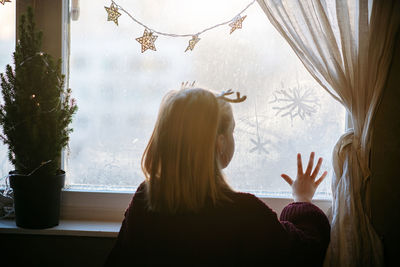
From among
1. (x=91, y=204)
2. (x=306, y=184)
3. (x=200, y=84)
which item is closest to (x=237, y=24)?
(x=200, y=84)

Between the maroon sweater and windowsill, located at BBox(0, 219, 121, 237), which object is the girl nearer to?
the maroon sweater

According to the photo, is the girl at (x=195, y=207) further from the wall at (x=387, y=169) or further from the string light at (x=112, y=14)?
the string light at (x=112, y=14)

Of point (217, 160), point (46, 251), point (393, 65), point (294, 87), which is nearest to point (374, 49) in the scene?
point (393, 65)

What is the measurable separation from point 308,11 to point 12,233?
1580mm

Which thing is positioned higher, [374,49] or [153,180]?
[374,49]

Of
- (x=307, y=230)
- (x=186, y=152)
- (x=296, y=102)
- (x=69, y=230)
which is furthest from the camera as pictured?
(x=296, y=102)

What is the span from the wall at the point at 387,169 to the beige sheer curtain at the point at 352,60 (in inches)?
3.7

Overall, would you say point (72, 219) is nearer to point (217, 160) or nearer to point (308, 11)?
point (217, 160)

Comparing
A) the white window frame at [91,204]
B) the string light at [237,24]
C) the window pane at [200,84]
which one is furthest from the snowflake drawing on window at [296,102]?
the white window frame at [91,204]

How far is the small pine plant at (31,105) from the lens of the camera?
1.56m

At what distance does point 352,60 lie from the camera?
151 centimetres

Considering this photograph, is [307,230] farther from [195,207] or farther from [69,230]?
[69,230]

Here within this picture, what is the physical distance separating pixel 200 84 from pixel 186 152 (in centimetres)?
65

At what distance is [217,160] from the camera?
125cm
